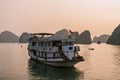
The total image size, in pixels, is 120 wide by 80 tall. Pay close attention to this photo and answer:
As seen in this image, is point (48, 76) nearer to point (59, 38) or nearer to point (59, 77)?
point (59, 77)

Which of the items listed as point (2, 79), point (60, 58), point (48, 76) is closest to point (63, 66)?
point (60, 58)

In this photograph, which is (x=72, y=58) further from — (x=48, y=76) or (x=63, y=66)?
(x=48, y=76)

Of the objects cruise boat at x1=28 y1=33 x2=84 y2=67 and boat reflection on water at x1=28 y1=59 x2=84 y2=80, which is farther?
cruise boat at x1=28 y1=33 x2=84 y2=67

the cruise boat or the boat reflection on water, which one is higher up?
the cruise boat

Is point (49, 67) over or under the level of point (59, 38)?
under

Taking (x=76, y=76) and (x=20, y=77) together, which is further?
(x=76, y=76)

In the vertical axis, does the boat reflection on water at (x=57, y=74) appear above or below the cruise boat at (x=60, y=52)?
below

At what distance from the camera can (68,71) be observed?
202 ft

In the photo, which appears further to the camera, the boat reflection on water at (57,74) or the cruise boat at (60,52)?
the cruise boat at (60,52)

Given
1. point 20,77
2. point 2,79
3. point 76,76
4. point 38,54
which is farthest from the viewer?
A: point 38,54

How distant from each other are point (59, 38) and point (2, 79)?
21.2m

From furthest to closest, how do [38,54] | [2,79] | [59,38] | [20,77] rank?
1. [38,54]
2. [59,38]
3. [20,77]
4. [2,79]

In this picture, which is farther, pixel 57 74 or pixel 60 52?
pixel 60 52

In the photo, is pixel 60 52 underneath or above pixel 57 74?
above
